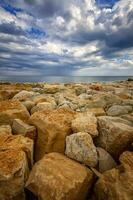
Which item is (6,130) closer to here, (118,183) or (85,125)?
(85,125)

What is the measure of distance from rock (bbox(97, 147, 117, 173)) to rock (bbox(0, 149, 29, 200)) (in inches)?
60.8

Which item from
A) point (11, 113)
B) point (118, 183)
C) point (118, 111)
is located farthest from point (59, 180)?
point (118, 111)

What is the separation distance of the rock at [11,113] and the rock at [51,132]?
669 mm

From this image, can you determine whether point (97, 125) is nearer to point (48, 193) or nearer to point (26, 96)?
point (48, 193)

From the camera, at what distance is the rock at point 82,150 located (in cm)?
461

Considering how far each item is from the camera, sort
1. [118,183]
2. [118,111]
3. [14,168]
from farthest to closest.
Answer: [118,111] → [14,168] → [118,183]

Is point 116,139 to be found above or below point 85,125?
below

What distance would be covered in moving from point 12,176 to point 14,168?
14 centimetres

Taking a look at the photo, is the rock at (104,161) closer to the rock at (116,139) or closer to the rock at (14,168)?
the rock at (116,139)

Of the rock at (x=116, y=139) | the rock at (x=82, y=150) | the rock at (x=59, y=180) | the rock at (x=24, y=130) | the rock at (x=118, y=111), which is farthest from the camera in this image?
the rock at (x=118, y=111)

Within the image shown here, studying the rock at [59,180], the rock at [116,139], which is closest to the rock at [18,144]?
the rock at [59,180]

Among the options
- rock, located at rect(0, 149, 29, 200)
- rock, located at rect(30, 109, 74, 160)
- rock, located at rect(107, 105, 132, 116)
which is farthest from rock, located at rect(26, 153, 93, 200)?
rock, located at rect(107, 105, 132, 116)

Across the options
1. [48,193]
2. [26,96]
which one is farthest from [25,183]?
[26,96]

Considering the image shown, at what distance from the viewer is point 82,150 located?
464cm
